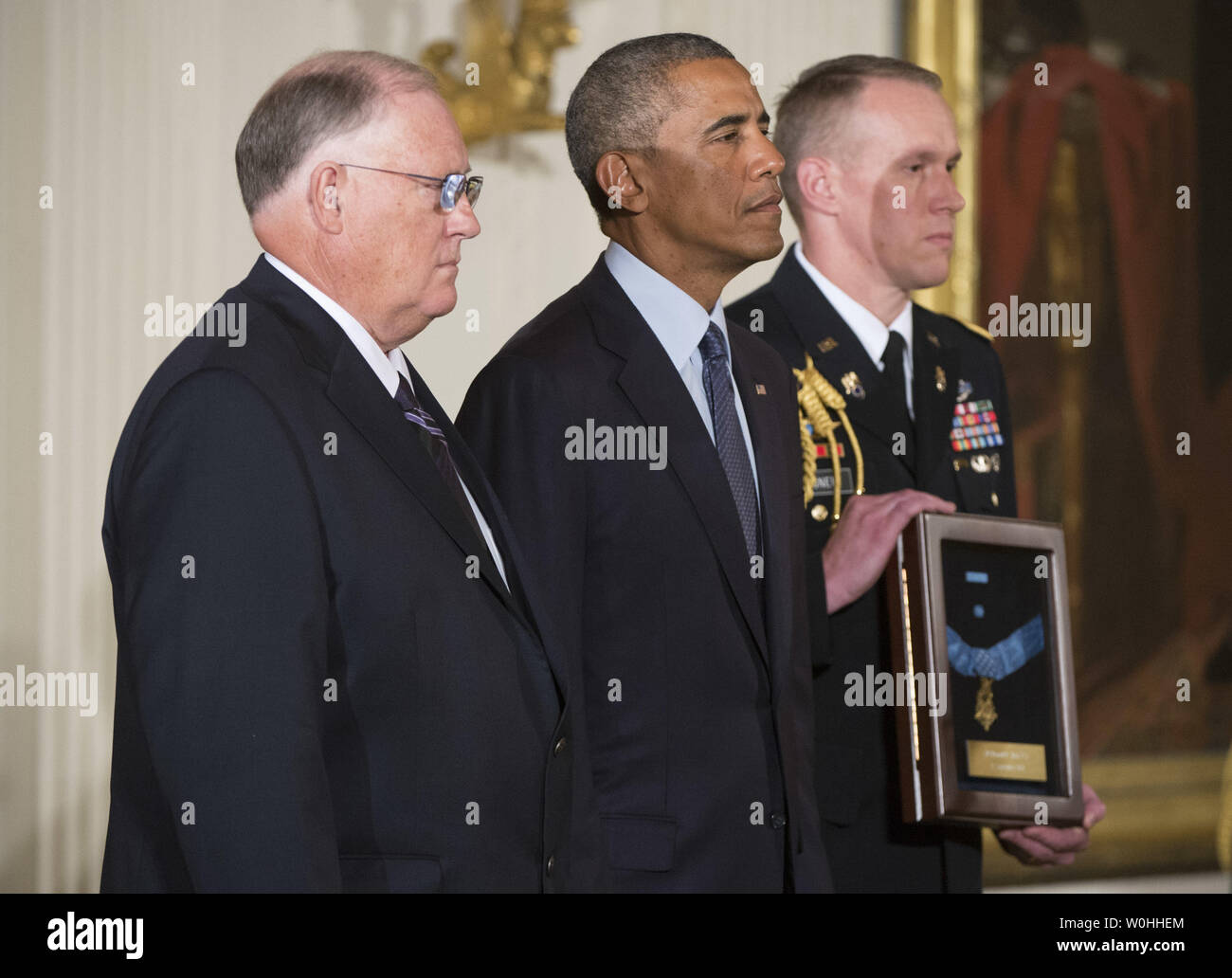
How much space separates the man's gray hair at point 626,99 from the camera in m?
2.29

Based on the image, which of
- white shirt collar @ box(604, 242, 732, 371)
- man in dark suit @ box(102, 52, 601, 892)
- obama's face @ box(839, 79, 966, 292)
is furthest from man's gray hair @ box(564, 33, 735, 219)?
obama's face @ box(839, 79, 966, 292)

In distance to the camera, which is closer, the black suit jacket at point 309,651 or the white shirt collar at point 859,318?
the black suit jacket at point 309,651

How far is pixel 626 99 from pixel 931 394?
0.87 metres

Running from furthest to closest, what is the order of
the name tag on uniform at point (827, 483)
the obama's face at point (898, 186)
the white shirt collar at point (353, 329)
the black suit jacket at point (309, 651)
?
the obama's face at point (898, 186) → the name tag on uniform at point (827, 483) → the white shirt collar at point (353, 329) → the black suit jacket at point (309, 651)

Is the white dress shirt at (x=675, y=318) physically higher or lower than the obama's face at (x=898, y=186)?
lower

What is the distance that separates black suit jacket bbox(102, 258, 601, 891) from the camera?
56.9 inches

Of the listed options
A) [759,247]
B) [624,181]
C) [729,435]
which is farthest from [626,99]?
[729,435]

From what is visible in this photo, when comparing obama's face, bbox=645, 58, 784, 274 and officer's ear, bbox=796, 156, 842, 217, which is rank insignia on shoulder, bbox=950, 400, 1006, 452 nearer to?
officer's ear, bbox=796, 156, 842, 217

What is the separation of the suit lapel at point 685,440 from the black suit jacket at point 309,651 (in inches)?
15.6

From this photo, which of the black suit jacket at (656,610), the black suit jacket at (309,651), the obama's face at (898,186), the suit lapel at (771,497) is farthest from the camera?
the obama's face at (898,186)

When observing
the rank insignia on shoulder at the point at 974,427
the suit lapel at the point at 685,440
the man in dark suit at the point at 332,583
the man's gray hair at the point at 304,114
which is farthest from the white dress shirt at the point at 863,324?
the man's gray hair at the point at 304,114

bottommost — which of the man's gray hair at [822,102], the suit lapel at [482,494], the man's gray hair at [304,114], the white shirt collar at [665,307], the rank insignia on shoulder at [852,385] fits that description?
the suit lapel at [482,494]

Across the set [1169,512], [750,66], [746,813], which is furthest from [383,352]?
[1169,512]

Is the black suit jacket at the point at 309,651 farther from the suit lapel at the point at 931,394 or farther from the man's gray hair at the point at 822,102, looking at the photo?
the man's gray hair at the point at 822,102
